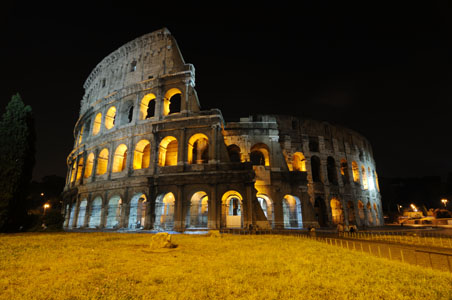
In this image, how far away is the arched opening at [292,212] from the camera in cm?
2267

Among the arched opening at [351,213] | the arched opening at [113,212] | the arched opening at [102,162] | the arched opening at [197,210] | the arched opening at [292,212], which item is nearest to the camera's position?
the arched opening at [197,210]

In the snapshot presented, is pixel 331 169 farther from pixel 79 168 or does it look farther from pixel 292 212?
pixel 79 168

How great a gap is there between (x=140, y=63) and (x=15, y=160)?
1570cm

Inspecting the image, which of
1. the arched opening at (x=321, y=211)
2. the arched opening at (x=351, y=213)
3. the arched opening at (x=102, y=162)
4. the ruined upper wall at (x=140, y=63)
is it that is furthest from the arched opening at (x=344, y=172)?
the arched opening at (x=102, y=162)

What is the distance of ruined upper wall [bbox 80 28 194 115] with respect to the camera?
81.5ft

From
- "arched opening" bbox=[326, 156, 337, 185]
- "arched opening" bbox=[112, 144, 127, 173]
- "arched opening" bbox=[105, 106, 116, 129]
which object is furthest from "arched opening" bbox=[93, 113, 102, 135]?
"arched opening" bbox=[326, 156, 337, 185]

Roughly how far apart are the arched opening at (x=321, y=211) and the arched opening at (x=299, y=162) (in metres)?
4.05

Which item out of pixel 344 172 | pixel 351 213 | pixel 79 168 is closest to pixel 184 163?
pixel 79 168

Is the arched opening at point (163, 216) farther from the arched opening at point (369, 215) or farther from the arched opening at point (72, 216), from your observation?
the arched opening at point (369, 215)

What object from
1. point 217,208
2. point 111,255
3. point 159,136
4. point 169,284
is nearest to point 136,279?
point 169,284

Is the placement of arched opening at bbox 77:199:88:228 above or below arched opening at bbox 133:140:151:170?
below

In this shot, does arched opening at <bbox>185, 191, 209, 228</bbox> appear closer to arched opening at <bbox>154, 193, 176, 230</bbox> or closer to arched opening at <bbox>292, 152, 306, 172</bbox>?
arched opening at <bbox>154, 193, 176, 230</bbox>

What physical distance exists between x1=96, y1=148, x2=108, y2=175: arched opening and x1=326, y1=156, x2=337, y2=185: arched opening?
27.0m

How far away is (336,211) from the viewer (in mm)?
28219
